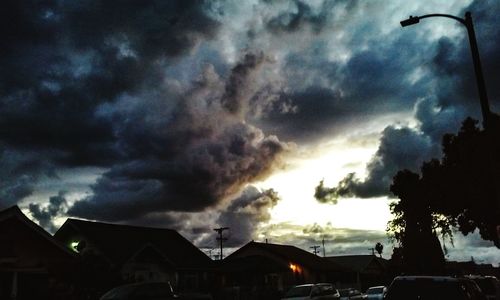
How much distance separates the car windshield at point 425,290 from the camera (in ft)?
33.7

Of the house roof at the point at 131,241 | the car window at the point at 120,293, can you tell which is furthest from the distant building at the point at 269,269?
the car window at the point at 120,293

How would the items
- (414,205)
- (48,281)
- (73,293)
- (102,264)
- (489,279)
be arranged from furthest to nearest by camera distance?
(414,205) < (102,264) < (73,293) < (48,281) < (489,279)

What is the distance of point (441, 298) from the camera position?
10250 mm

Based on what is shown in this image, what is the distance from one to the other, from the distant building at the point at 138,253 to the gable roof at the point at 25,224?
32.1 ft

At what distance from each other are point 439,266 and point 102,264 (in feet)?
141

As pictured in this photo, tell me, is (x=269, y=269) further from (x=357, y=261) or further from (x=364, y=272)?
(x=357, y=261)

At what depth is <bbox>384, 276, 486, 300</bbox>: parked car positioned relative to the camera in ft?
33.7

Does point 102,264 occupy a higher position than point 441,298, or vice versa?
point 102,264

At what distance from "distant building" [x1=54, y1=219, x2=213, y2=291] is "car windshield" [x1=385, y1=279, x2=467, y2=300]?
2415cm

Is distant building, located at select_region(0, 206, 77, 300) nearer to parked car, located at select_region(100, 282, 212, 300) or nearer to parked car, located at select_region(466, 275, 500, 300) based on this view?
parked car, located at select_region(100, 282, 212, 300)

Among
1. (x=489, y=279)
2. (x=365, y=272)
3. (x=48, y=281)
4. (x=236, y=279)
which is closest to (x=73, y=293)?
(x=48, y=281)

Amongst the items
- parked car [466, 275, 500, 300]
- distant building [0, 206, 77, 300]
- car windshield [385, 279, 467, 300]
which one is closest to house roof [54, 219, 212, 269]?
distant building [0, 206, 77, 300]

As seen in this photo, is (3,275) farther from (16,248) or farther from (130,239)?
(130,239)


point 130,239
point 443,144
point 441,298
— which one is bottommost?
point 441,298
